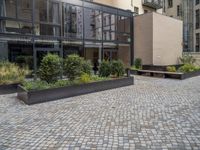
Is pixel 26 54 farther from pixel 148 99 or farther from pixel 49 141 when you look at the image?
pixel 49 141

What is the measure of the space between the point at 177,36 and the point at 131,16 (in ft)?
20.3

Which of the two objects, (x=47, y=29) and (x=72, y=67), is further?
(x=47, y=29)

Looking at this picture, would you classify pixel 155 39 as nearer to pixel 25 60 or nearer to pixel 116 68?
pixel 116 68

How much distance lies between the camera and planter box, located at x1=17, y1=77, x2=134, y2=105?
7.89m

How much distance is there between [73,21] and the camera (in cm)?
1683

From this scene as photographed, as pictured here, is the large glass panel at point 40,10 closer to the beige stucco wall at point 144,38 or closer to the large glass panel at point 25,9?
the large glass panel at point 25,9

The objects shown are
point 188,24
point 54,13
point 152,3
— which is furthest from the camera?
point 188,24

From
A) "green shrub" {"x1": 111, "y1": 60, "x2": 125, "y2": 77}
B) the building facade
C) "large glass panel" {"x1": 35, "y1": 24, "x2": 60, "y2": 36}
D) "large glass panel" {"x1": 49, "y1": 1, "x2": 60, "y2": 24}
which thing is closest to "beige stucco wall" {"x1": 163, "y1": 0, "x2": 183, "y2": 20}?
the building facade

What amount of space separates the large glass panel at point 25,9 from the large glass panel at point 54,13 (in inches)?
62.5

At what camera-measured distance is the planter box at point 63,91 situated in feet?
25.9

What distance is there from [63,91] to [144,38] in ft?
46.6

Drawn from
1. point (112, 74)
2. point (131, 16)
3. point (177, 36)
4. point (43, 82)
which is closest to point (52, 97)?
point (43, 82)

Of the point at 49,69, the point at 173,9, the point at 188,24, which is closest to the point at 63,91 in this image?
the point at 49,69

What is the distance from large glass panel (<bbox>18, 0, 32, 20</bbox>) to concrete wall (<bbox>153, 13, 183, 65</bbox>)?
1181 centimetres
